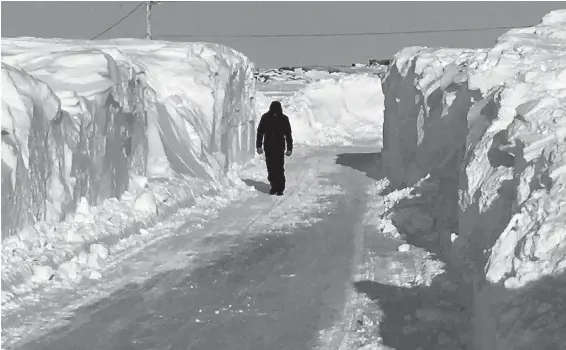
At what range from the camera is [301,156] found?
2466 cm

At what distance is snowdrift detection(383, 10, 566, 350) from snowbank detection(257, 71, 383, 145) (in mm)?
18996

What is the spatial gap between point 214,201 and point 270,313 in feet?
23.6

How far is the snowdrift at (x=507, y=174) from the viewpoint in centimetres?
498

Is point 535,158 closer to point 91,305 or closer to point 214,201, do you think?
point 91,305

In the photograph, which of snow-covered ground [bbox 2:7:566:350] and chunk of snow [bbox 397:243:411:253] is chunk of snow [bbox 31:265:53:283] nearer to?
snow-covered ground [bbox 2:7:566:350]

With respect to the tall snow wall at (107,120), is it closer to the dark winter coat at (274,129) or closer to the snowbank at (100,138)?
the snowbank at (100,138)

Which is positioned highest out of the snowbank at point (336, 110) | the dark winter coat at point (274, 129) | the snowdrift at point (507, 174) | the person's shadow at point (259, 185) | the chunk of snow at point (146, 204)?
the snowdrift at point (507, 174)

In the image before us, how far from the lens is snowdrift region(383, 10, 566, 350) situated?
4.98 meters

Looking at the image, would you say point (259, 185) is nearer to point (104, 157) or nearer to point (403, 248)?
Answer: point (104, 157)

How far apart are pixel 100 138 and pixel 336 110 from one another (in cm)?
2950

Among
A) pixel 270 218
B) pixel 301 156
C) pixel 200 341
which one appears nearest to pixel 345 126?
pixel 301 156

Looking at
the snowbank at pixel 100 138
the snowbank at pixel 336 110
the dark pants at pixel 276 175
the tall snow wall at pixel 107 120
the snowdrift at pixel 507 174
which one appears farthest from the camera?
the snowbank at pixel 336 110

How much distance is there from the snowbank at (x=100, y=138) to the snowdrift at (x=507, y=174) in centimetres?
408

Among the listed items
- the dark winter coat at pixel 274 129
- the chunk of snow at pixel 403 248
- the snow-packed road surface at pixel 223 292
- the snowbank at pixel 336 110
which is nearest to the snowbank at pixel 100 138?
the snow-packed road surface at pixel 223 292
